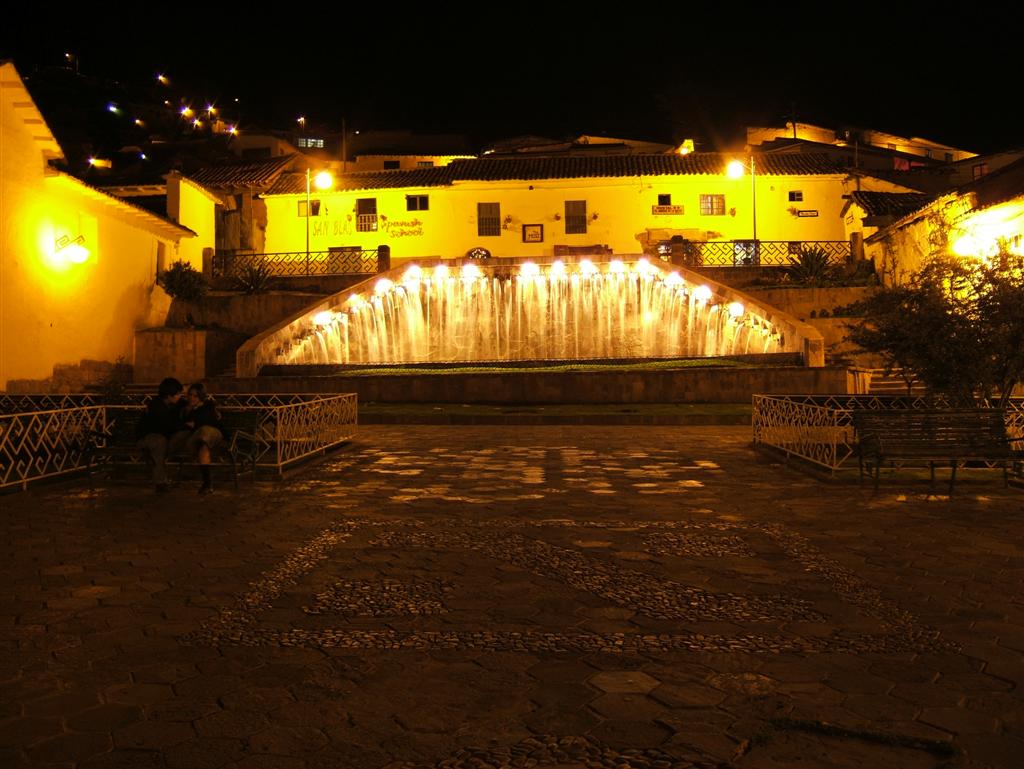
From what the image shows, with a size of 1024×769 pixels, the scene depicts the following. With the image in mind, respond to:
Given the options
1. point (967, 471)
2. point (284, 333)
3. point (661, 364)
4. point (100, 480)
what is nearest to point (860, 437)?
point (967, 471)

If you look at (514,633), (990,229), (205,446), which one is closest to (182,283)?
(205,446)

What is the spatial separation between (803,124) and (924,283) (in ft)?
193

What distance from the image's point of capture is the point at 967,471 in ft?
34.4

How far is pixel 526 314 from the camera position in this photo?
96.1 feet

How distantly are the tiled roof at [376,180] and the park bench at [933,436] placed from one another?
3126cm

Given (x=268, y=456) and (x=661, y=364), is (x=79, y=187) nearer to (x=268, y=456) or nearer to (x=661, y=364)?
(x=268, y=456)

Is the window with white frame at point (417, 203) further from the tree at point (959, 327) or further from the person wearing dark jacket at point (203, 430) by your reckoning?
the person wearing dark jacket at point (203, 430)

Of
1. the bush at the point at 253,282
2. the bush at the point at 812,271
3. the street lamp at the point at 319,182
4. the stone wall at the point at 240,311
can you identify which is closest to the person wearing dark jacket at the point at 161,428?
the stone wall at the point at 240,311

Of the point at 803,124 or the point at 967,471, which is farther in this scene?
the point at 803,124

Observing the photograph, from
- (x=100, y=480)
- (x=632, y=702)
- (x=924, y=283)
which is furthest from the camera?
(x=924, y=283)

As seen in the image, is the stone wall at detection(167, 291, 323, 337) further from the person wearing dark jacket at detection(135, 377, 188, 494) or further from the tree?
the tree

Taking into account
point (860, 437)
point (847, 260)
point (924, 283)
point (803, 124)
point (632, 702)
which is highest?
point (803, 124)

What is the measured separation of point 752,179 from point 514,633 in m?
34.3

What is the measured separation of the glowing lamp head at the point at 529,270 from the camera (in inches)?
1147
